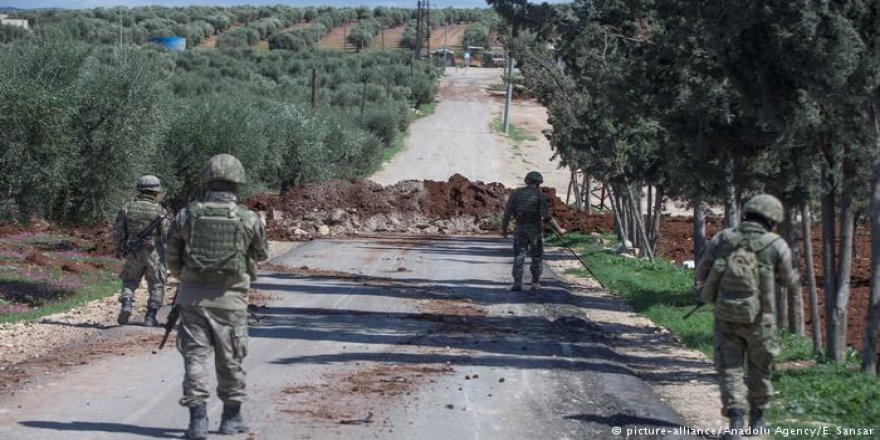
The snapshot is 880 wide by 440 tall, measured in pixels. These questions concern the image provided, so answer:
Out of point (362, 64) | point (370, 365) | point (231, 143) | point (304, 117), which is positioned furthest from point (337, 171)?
point (362, 64)

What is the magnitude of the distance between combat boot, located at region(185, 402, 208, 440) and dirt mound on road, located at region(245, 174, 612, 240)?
30.0 meters

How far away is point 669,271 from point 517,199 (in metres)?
5.95

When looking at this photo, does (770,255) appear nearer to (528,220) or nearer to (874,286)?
(874,286)

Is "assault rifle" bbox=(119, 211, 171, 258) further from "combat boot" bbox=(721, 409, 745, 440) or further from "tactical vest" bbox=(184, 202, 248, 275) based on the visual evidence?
"combat boot" bbox=(721, 409, 745, 440)

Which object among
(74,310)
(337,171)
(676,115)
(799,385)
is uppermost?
(676,115)

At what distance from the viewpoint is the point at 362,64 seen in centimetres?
10244

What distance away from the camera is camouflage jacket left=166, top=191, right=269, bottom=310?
8516 millimetres

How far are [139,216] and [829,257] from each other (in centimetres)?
795

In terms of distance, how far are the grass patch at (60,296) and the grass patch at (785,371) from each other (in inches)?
332

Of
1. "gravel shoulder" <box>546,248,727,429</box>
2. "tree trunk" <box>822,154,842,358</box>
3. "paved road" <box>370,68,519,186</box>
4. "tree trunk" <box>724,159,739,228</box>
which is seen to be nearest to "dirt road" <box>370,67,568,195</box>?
"paved road" <box>370,68,519,186</box>

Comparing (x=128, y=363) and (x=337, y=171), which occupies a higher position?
(x=128, y=363)

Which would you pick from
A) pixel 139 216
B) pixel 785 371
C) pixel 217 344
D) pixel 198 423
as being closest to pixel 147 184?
pixel 139 216

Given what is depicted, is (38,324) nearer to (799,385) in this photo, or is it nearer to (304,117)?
(799,385)

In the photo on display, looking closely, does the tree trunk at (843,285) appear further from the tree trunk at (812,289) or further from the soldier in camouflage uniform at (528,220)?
the soldier in camouflage uniform at (528,220)
